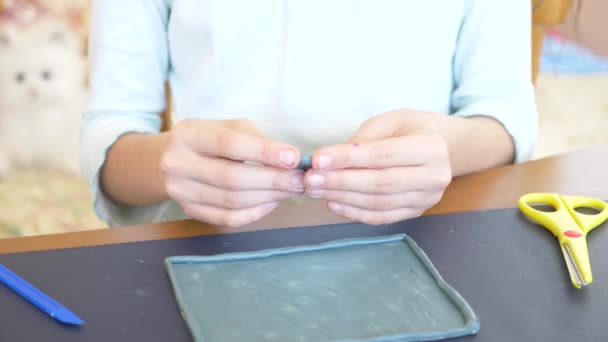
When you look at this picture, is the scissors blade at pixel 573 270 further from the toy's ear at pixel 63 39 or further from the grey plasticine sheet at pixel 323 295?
the toy's ear at pixel 63 39

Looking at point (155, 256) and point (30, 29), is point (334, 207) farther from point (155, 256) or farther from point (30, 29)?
point (30, 29)

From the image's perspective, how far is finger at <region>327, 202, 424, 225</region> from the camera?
0.55m

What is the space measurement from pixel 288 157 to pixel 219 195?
7 cm

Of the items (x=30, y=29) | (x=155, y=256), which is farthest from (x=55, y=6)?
(x=155, y=256)

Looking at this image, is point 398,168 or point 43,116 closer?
point 398,168

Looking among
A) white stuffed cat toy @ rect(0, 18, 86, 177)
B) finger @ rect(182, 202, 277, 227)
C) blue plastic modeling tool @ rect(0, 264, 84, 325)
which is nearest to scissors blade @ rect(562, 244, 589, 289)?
finger @ rect(182, 202, 277, 227)

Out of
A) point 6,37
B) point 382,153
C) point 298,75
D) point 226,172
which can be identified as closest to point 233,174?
point 226,172

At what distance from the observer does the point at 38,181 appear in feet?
4.83

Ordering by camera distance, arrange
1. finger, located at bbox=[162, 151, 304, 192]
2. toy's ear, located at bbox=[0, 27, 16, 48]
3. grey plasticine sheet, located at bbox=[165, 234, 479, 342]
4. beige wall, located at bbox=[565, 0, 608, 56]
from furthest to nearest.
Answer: toy's ear, located at bbox=[0, 27, 16, 48]
beige wall, located at bbox=[565, 0, 608, 56]
finger, located at bbox=[162, 151, 304, 192]
grey plasticine sheet, located at bbox=[165, 234, 479, 342]

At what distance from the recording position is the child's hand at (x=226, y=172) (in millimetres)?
519

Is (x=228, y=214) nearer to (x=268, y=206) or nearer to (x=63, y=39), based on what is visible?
(x=268, y=206)

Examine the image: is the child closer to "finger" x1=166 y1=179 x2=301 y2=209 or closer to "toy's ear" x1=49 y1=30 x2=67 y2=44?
"finger" x1=166 y1=179 x2=301 y2=209

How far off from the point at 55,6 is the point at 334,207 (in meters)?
1.03

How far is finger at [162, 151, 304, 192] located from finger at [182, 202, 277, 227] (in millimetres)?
18
